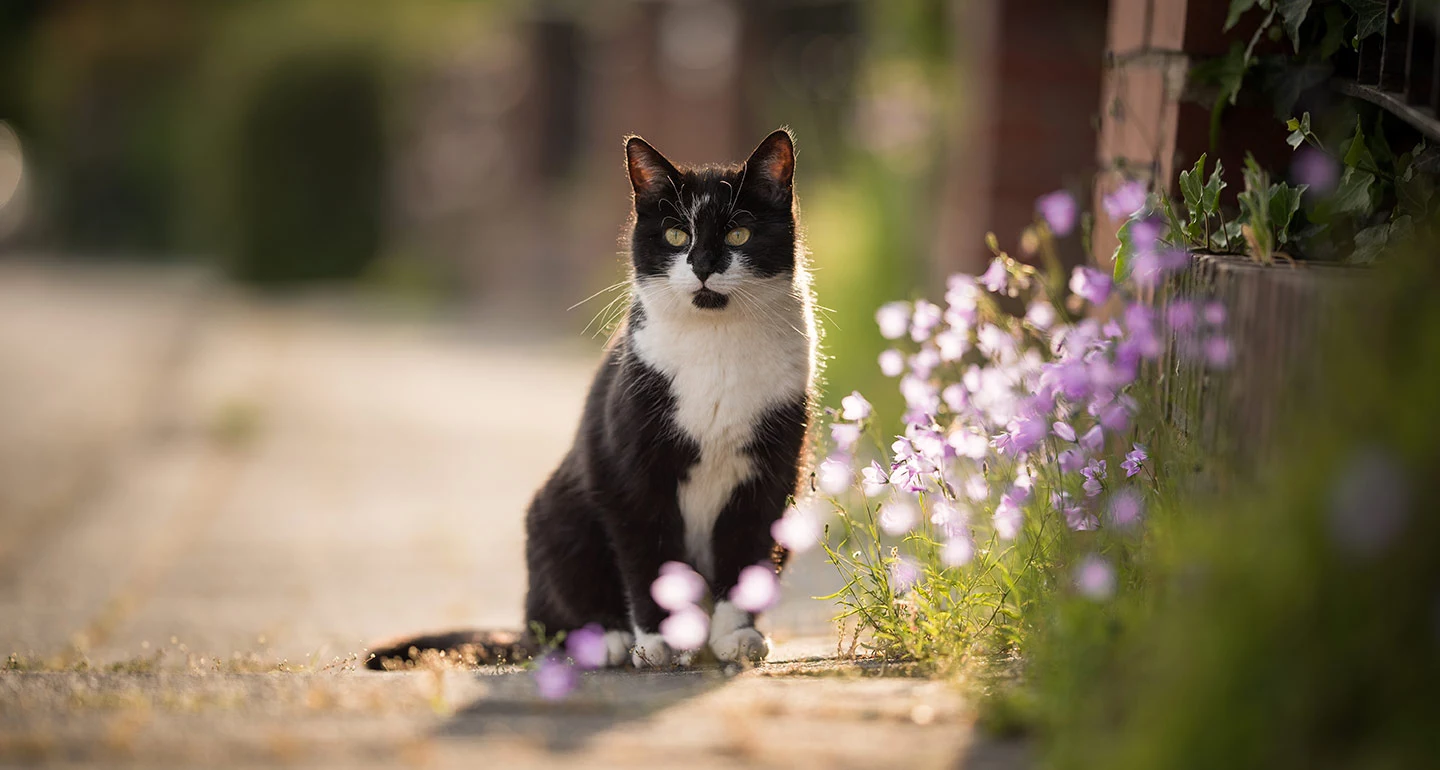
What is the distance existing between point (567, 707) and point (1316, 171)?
54.4 inches

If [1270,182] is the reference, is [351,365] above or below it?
below

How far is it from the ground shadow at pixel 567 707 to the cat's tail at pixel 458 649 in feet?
1.65

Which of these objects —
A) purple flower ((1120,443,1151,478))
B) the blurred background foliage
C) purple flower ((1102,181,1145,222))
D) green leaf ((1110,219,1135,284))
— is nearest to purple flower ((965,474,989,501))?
purple flower ((1120,443,1151,478))

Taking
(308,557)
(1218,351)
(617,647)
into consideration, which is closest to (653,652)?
(617,647)

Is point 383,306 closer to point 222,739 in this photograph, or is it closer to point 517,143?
point 517,143

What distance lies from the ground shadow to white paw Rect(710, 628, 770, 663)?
228 mm

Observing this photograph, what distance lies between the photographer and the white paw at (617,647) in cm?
263

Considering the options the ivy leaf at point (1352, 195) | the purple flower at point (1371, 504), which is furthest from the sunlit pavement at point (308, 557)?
the ivy leaf at point (1352, 195)

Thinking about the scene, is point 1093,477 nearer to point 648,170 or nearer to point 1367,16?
point 1367,16

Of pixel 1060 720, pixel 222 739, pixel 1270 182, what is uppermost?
pixel 1270 182

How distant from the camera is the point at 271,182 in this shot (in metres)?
14.5

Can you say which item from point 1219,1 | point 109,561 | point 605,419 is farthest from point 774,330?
point 109,561

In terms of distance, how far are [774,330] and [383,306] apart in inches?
423

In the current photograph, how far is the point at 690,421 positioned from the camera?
257 centimetres
